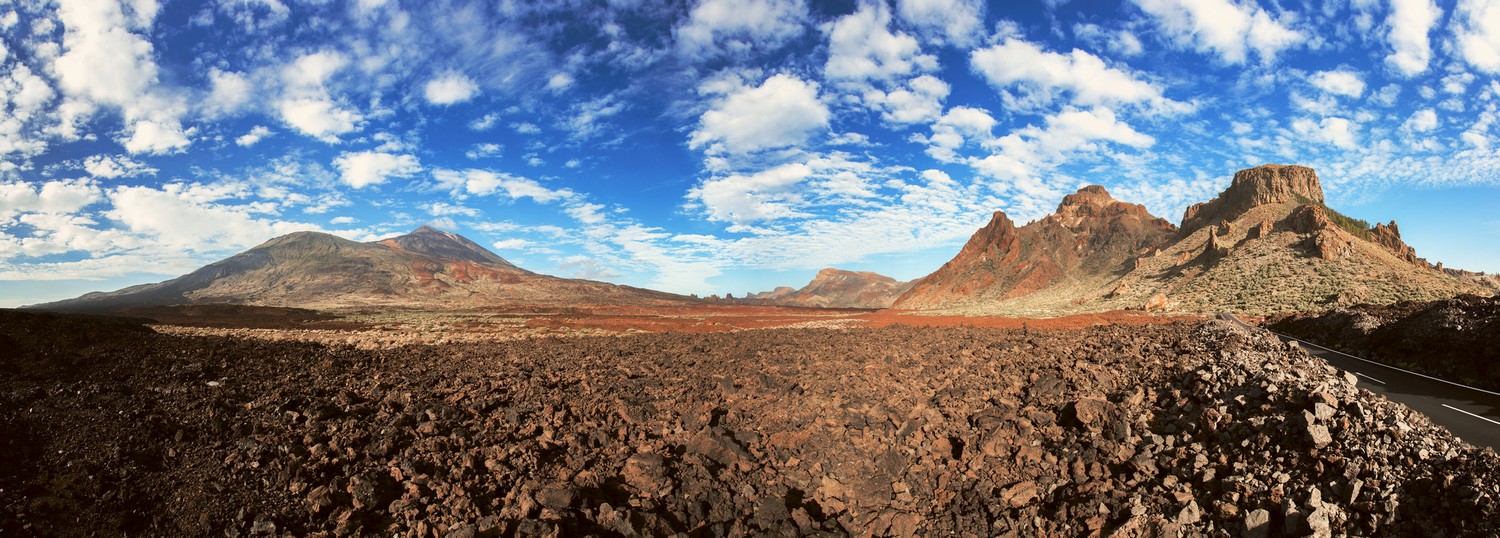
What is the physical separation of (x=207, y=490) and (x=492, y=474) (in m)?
2.83

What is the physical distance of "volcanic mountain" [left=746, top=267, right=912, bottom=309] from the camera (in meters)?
131

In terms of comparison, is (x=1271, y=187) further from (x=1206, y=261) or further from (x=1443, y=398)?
(x=1443, y=398)

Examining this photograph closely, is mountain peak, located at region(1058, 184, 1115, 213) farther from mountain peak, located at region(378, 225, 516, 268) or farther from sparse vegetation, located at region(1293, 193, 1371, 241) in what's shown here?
mountain peak, located at region(378, 225, 516, 268)

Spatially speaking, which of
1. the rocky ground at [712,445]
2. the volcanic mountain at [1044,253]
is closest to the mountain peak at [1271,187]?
the volcanic mountain at [1044,253]

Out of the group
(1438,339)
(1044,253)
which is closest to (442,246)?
(1044,253)

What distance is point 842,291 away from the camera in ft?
471

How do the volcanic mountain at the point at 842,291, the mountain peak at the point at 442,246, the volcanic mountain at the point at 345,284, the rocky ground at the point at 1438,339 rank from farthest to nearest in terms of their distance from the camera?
the mountain peak at the point at 442,246 < the volcanic mountain at the point at 842,291 < the volcanic mountain at the point at 345,284 < the rocky ground at the point at 1438,339

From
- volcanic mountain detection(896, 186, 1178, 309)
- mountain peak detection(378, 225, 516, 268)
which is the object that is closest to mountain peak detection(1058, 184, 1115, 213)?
volcanic mountain detection(896, 186, 1178, 309)

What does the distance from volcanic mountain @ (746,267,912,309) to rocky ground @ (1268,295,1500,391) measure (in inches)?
4059

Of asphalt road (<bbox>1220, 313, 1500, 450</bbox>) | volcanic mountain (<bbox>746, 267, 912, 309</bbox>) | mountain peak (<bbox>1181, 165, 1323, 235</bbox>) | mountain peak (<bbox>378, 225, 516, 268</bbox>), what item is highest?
mountain peak (<bbox>378, 225, 516, 268</bbox>)

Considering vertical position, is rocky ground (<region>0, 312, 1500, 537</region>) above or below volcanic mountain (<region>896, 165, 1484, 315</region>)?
below

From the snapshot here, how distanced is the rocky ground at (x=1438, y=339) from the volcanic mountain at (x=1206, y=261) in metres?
13.3

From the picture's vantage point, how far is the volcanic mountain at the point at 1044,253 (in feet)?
258

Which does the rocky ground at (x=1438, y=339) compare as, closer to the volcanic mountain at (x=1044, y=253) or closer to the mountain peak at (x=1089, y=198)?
the volcanic mountain at (x=1044, y=253)
